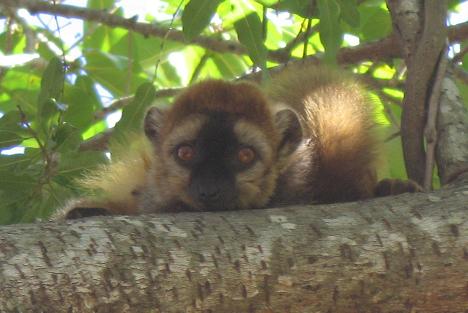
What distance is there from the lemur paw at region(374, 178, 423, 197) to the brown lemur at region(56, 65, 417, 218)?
70mm

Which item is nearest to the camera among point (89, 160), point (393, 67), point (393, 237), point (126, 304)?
point (126, 304)

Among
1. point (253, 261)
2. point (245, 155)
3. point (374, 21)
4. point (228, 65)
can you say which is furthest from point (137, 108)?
point (228, 65)

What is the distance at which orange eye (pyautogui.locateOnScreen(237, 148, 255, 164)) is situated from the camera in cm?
433

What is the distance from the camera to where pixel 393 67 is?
18.6ft

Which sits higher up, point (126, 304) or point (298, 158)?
point (298, 158)

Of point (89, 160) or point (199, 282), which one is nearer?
point (199, 282)

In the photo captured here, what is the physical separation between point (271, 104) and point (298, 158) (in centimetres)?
40

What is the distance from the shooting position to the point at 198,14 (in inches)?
160

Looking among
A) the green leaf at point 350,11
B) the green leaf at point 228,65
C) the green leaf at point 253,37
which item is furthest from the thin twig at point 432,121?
the green leaf at point 228,65

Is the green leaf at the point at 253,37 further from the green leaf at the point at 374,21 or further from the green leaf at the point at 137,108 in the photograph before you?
the green leaf at the point at 374,21

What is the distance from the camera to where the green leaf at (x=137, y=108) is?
438 centimetres

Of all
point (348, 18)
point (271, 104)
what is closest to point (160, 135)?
point (271, 104)

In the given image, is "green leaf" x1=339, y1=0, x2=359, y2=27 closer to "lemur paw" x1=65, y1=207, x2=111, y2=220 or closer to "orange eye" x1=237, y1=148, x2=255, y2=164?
"orange eye" x1=237, y1=148, x2=255, y2=164

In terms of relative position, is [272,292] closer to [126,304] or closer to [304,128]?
[126,304]
